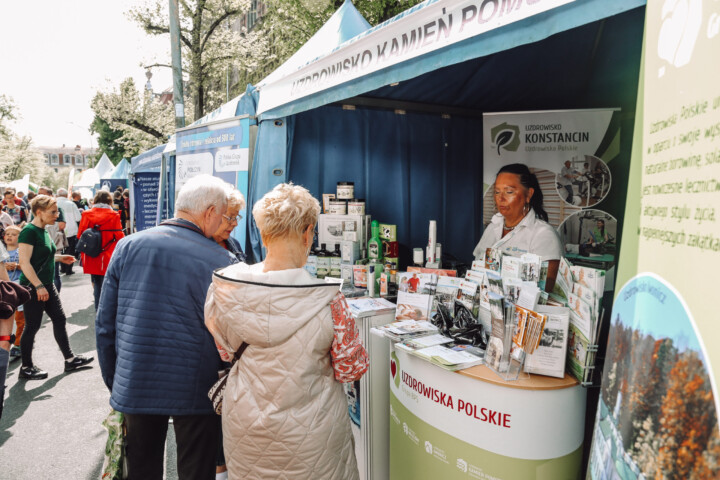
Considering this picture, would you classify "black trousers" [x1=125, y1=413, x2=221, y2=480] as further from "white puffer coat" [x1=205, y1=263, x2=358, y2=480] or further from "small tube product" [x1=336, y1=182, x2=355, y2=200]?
"small tube product" [x1=336, y1=182, x2=355, y2=200]

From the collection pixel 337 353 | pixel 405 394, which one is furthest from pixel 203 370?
pixel 405 394

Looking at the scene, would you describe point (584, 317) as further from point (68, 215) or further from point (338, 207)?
point (68, 215)

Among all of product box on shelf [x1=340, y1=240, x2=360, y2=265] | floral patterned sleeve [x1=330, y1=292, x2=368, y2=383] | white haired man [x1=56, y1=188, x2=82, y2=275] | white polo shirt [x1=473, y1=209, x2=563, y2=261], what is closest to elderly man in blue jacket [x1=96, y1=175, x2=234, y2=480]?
floral patterned sleeve [x1=330, y1=292, x2=368, y2=383]

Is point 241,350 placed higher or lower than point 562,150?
lower

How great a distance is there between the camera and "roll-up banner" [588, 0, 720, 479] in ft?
2.65

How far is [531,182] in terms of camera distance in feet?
11.6

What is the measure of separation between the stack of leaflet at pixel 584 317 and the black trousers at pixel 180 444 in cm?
161

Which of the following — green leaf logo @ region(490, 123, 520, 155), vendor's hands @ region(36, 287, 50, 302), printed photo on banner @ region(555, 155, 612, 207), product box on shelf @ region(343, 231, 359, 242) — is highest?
green leaf logo @ region(490, 123, 520, 155)

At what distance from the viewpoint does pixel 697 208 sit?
86cm

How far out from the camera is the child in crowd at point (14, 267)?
4.24 meters

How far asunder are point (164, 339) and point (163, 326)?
58mm

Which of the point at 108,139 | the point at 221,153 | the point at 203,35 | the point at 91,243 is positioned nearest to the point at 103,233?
the point at 91,243


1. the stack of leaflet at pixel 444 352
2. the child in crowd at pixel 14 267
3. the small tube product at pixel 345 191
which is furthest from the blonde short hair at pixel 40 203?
the stack of leaflet at pixel 444 352

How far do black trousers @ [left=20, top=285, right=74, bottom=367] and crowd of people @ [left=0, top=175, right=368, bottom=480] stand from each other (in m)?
2.54
